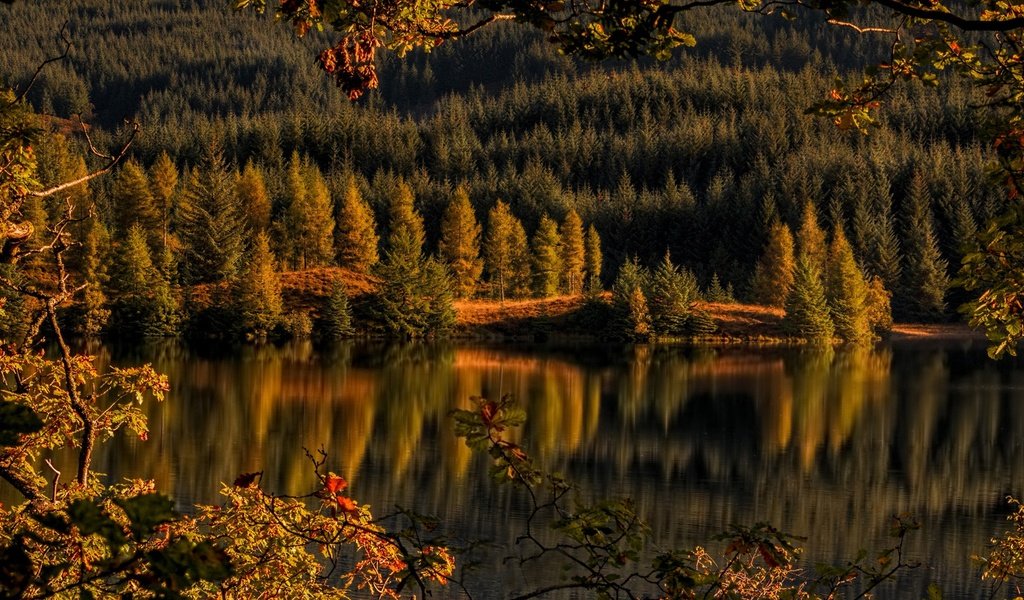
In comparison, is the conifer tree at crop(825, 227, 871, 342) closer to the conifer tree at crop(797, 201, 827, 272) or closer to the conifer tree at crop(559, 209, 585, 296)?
the conifer tree at crop(797, 201, 827, 272)

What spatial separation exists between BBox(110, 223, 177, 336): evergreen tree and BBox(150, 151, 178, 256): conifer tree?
13.3 m

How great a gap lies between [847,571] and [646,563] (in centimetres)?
1463

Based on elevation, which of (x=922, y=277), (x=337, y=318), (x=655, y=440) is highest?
(x=655, y=440)

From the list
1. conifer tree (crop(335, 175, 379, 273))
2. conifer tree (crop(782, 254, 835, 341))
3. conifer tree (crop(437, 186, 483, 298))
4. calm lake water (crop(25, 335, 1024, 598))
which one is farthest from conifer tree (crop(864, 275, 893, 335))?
conifer tree (crop(335, 175, 379, 273))

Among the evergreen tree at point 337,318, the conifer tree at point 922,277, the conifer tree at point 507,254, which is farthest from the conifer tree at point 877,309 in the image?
the evergreen tree at point 337,318

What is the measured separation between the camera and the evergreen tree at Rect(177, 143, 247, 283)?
77312 mm

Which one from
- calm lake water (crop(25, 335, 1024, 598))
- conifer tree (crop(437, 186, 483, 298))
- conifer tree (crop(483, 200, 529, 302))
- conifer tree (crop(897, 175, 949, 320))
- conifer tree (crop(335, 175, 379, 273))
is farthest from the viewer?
conifer tree (crop(897, 175, 949, 320))

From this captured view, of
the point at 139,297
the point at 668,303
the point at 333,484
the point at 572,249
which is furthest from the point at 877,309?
the point at 333,484

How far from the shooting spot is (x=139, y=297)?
67000mm

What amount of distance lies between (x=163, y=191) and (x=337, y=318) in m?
21.3

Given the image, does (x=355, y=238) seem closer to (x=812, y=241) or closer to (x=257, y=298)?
(x=257, y=298)

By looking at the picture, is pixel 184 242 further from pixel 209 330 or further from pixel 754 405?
pixel 754 405

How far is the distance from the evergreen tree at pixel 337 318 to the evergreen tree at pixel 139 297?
8.84m

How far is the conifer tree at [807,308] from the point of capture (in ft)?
232
